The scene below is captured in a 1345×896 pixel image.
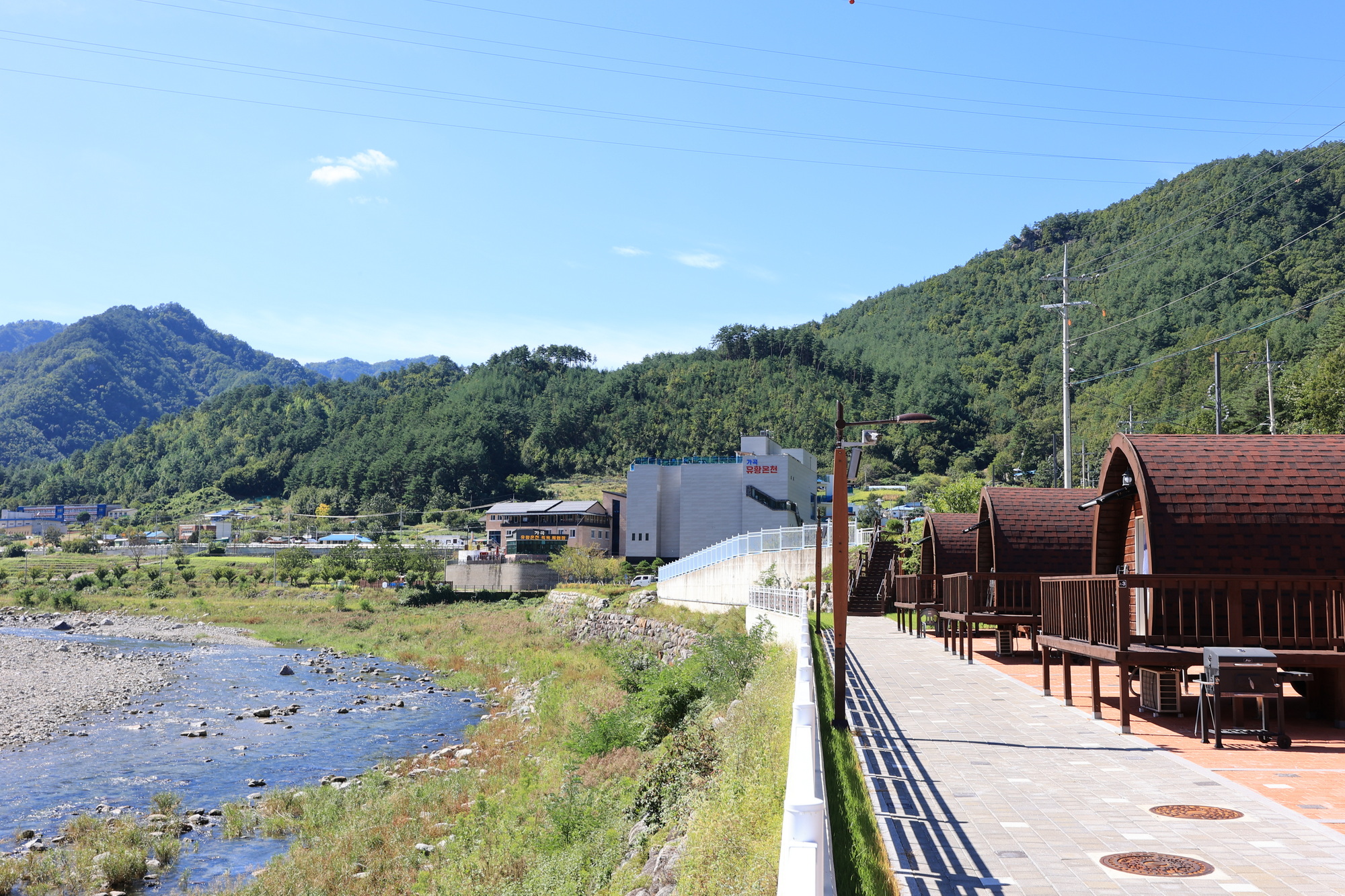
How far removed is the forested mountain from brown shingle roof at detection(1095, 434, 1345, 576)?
3664cm

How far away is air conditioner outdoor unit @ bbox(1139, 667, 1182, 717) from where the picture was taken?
11500 mm

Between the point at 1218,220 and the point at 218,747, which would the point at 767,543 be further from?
the point at 1218,220

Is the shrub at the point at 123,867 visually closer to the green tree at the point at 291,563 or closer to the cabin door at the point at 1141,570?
the cabin door at the point at 1141,570

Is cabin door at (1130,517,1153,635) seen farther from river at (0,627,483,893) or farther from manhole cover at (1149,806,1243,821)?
river at (0,627,483,893)

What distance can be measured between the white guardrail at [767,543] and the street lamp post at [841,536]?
17736mm

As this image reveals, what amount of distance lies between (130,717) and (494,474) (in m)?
122

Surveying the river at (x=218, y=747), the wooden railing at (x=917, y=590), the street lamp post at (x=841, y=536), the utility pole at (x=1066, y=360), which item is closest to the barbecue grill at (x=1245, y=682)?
the street lamp post at (x=841, y=536)

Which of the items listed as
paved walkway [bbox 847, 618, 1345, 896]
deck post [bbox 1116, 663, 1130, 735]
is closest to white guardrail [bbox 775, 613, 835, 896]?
paved walkway [bbox 847, 618, 1345, 896]

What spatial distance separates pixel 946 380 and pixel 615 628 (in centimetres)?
8653

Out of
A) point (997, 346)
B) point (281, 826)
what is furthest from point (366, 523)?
point (281, 826)

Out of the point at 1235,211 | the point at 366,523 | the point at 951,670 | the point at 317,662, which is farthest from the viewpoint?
the point at 366,523

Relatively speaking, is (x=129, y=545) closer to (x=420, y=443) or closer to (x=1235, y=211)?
(x=420, y=443)

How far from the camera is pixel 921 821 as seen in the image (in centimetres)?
695

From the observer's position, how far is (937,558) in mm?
23297
